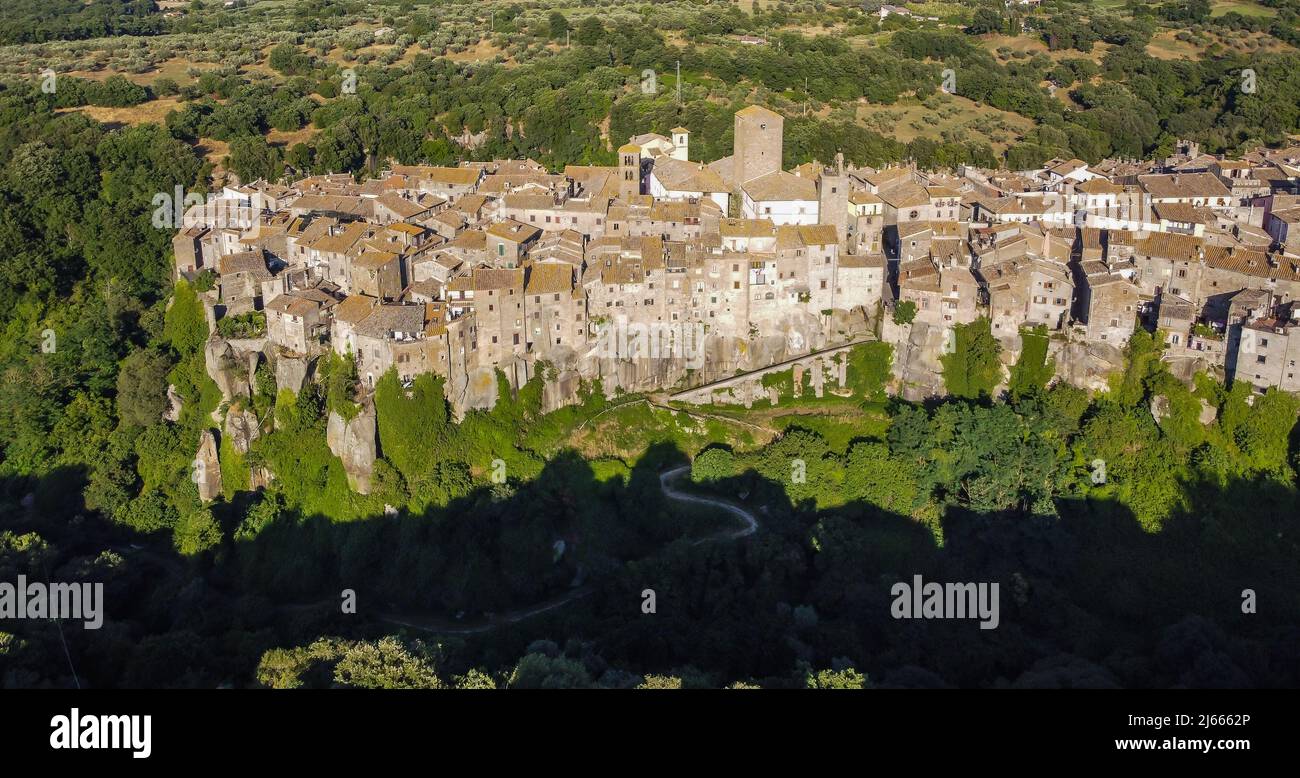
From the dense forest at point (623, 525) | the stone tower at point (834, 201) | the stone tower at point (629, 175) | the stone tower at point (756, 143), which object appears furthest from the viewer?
the stone tower at point (629, 175)

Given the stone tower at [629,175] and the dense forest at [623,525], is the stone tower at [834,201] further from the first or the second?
the stone tower at [629,175]

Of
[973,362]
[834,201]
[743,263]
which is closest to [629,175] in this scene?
[834,201]

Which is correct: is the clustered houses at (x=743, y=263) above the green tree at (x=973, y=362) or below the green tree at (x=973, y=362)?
above

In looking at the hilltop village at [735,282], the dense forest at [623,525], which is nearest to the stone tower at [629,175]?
the hilltop village at [735,282]

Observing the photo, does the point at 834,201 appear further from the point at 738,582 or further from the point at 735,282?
the point at 738,582

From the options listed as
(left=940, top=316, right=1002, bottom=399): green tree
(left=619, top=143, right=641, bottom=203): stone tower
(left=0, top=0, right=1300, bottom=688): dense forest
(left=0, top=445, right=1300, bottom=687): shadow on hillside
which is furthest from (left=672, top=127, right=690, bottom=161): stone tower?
(left=0, top=445, right=1300, bottom=687): shadow on hillside

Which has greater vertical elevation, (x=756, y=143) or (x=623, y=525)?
(x=756, y=143)

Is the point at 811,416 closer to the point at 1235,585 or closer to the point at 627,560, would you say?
the point at 627,560
